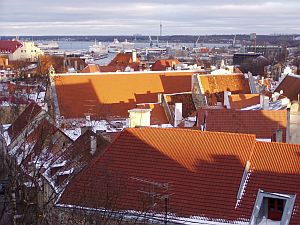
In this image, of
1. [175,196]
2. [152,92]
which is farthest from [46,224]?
[152,92]

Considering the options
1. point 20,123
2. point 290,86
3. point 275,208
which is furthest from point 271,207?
point 290,86

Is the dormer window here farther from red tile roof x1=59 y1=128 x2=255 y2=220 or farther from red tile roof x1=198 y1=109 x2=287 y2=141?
red tile roof x1=198 y1=109 x2=287 y2=141

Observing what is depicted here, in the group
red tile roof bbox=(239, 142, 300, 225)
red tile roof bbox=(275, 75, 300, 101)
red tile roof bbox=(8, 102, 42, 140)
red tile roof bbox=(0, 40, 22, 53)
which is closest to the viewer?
red tile roof bbox=(239, 142, 300, 225)

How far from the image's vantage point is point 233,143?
17.5 m

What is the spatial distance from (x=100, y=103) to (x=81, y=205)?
24829 millimetres

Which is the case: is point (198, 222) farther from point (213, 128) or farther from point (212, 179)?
point (213, 128)

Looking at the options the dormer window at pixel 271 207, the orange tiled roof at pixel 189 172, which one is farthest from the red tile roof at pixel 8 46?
the dormer window at pixel 271 207

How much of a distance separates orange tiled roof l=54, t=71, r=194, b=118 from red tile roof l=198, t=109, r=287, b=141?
11.9 metres

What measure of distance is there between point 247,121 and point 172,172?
31.7 ft

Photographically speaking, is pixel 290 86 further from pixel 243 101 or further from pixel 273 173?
pixel 273 173

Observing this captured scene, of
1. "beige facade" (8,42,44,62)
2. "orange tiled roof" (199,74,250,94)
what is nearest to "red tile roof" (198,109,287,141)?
"orange tiled roof" (199,74,250,94)

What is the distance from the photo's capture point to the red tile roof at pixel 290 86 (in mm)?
41750

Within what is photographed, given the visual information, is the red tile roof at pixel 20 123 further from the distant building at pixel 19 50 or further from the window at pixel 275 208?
the distant building at pixel 19 50

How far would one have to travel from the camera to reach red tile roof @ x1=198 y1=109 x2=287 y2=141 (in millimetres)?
25656
